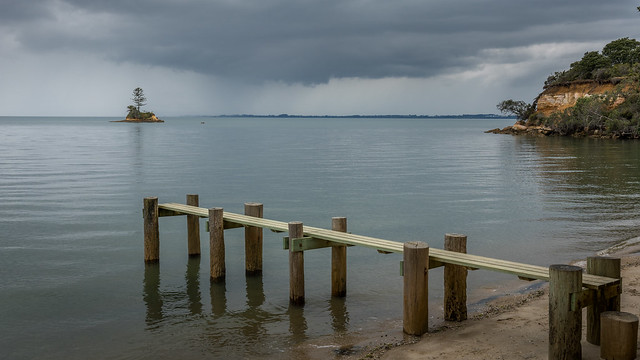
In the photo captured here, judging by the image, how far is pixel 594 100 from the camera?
242 ft

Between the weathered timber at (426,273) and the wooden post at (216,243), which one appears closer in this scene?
the weathered timber at (426,273)

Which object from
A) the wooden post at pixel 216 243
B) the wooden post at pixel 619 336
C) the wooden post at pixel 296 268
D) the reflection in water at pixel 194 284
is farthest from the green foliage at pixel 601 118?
the wooden post at pixel 619 336

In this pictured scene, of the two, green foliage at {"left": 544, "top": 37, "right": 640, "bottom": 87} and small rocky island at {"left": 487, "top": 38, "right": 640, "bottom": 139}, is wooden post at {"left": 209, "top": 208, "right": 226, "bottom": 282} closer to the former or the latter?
small rocky island at {"left": 487, "top": 38, "right": 640, "bottom": 139}

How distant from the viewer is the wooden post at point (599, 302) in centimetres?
727

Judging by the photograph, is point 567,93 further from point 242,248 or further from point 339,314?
point 339,314

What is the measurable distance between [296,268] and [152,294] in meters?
3.50

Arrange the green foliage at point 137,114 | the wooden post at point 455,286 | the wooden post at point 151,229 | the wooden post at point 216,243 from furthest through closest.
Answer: the green foliage at point 137,114 → the wooden post at point 151,229 → the wooden post at point 216,243 → the wooden post at point 455,286

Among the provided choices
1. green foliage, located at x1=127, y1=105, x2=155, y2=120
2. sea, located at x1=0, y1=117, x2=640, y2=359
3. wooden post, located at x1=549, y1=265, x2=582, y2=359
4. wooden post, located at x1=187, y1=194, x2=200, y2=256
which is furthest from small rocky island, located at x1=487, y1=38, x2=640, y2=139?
green foliage, located at x1=127, y1=105, x2=155, y2=120

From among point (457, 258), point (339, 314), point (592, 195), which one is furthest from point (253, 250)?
point (592, 195)

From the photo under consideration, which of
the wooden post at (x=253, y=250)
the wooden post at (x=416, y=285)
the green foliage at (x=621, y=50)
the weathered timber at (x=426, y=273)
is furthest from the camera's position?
the green foliage at (x=621, y=50)

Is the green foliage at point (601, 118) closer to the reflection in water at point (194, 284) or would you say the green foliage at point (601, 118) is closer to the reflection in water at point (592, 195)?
the reflection in water at point (592, 195)

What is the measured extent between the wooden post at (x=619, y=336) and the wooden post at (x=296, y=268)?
205 inches

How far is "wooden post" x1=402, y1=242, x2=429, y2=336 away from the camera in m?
8.37

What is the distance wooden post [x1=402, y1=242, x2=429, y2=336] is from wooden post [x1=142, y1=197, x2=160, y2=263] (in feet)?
23.2
